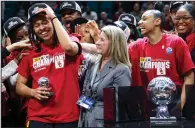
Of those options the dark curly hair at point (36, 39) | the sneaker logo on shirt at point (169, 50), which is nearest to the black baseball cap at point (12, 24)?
the dark curly hair at point (36, 39)

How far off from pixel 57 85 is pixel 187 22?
127 cm

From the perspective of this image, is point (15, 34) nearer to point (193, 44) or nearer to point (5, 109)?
point (5, 109)

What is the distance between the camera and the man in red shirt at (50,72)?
3234mm

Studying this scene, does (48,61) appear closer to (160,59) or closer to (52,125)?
(52,125)

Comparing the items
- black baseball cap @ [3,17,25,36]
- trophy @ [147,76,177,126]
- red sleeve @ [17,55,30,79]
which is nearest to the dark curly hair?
red sleeve @ [17,55,30,79]

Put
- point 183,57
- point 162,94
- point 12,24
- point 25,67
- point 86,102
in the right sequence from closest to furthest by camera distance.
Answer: point 162,94 < point 86,102 < point 25,67 < point 183,57 < point 12,24

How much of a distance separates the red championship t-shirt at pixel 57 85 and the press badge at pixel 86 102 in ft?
0.29

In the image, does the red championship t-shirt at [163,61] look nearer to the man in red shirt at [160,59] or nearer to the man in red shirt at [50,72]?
the man in red shirt at [160,59]

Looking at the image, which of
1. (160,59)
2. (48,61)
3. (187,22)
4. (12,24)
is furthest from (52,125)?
(187,22)

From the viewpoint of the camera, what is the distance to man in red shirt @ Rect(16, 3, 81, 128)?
10.6ft

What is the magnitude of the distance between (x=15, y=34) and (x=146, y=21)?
1204mm

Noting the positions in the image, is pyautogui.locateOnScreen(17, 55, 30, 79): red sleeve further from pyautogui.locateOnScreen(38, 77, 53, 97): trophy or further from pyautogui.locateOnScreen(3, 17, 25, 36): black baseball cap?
pyautogui.locateOnScreen(3, 17, 25, 36): black baseball cap

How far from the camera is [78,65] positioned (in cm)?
333

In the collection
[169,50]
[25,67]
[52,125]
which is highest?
[169,50]
